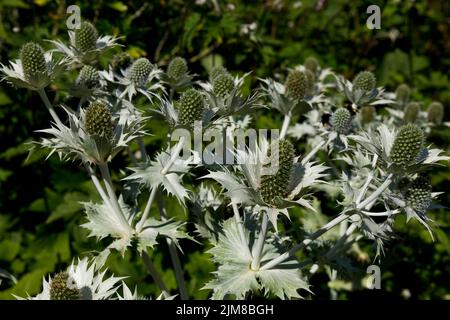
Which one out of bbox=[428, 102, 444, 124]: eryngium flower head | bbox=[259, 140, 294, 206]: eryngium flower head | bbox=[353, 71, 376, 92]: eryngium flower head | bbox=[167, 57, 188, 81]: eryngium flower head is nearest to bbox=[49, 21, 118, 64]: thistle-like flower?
bbox=[167, 57, 188, 81]: eryngium flower head

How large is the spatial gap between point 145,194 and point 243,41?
1.37 meters

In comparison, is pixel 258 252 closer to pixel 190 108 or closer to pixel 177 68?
pixel 190 108

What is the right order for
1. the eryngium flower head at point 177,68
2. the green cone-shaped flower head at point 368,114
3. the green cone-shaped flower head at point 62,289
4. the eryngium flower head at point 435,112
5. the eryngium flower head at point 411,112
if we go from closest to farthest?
the green cone-shaped flower head at point 62,289
the eryngium flower head at point 177,68
the green cone-shaped flower head at point 368,114
the eryngium flower head at point 411,112
the eryngium flower head at point 435,112

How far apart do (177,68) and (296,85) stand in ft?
1.91

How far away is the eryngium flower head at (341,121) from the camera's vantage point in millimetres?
2174

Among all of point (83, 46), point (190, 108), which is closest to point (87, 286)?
point (190, 108)

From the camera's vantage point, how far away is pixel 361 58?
4.12 meters

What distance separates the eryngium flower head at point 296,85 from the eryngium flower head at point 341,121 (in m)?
0.20

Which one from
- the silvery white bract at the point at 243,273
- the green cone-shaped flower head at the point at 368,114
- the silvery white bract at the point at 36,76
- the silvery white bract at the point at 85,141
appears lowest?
the silvery white bract at the point at 243,273

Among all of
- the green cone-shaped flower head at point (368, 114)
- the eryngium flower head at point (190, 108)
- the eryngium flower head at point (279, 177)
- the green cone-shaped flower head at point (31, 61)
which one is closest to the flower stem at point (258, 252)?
the eryngium flower head at point (279, 177)

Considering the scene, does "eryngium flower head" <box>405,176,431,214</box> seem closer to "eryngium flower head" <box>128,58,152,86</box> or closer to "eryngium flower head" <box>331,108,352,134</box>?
"eryngium flower head" <box>331,108,352,134</box>

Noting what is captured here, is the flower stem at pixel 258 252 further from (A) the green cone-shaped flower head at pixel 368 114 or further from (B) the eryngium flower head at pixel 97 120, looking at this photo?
(A) the green cone-shaped flower head at pixel 368 114

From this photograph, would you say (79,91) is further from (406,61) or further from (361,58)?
(406,61)

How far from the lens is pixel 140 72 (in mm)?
2057
